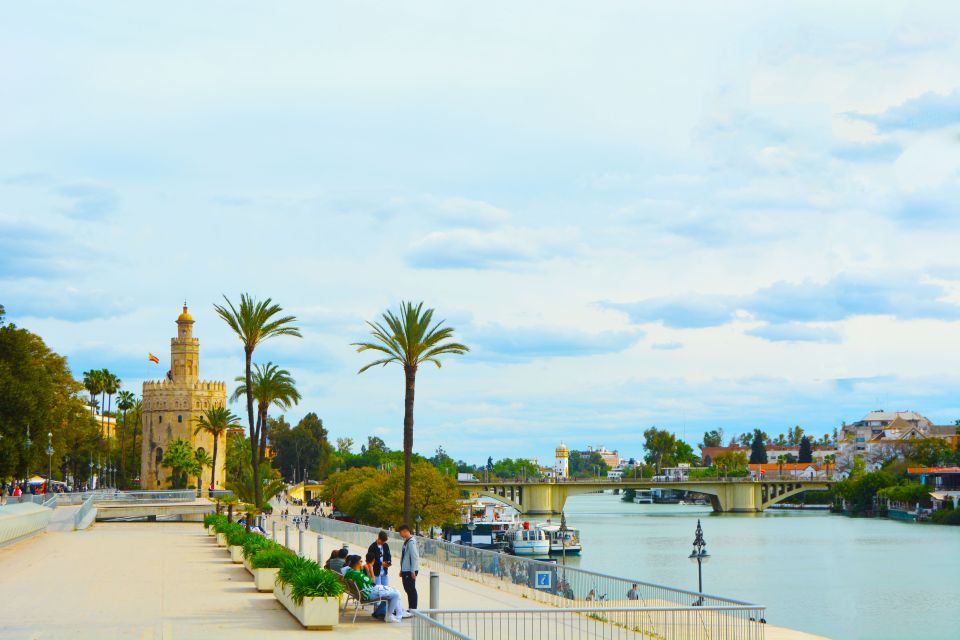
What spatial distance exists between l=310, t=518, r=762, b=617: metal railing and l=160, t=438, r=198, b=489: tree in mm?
83296

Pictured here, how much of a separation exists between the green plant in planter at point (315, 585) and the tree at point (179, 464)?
97.5m

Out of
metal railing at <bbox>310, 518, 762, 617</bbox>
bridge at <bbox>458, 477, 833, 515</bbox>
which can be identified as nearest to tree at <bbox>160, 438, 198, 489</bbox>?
bridge at <bbox>458, 477, 833, 515</bbox>

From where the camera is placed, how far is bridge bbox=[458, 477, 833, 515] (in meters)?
142

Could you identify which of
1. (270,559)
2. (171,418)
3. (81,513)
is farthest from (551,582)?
(171,418)

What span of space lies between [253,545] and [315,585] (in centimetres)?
1312

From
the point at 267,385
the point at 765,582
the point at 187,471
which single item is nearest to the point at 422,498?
the point at 267,385

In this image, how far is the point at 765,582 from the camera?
68.6 m

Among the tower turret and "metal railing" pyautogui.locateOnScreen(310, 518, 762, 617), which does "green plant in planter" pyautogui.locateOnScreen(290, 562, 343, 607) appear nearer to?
"metal railing" pyautogui.locateOnScreen(310, 518, 762, 617)

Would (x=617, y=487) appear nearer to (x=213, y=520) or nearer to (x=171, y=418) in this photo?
(x=171, y=418)

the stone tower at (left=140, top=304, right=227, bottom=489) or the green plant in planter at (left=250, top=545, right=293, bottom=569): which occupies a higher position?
the stone tower at (left=140, top=304, right=227, bottom=489)

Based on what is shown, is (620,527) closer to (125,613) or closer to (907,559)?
(907,559)

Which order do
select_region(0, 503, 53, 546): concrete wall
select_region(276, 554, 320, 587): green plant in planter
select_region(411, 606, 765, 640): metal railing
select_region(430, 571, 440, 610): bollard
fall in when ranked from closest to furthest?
select_region(411, 606, 765, 640): metal railing → select_region(430, 571, 440, 610): bollard → select_region(276, 554, 320, 587): green plant in planter → select_region(0, 503, 53, 546): concrete wall

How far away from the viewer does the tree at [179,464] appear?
113625mm

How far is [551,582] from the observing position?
24.6 meters
